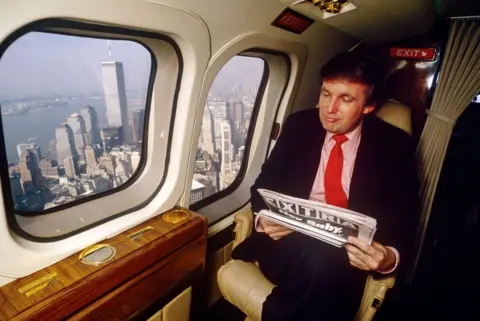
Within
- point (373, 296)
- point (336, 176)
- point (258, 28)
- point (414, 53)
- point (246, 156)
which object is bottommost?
point (373, 296)

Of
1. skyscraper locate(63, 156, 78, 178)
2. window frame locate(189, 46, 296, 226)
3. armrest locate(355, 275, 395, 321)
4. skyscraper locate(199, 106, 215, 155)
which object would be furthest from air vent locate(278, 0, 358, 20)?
armrest locate(355, 275, 395, 321)

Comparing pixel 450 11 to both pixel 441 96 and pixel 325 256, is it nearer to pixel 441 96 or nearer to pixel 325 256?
pixel 441 96

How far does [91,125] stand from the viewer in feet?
5.26

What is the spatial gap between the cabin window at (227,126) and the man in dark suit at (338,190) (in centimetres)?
55

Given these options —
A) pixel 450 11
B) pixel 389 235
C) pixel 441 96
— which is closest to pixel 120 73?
pixel 389 235

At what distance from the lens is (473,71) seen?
7.80ft

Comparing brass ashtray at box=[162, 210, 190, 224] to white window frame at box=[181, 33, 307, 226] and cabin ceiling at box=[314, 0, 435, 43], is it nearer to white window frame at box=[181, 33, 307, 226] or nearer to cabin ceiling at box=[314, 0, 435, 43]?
white window frame at box=[181, 33, 307, 226]

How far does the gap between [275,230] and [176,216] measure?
0.60 metres

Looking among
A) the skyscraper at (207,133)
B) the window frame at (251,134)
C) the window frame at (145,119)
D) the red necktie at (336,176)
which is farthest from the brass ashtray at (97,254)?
the red necktie at (336,176)

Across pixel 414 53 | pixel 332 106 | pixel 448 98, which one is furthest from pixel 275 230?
pixel 414 53

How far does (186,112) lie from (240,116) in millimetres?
988

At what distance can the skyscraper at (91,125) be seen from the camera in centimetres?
155

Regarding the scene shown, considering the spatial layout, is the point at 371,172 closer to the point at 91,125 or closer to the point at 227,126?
the point at 227,126

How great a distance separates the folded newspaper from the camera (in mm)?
1276
